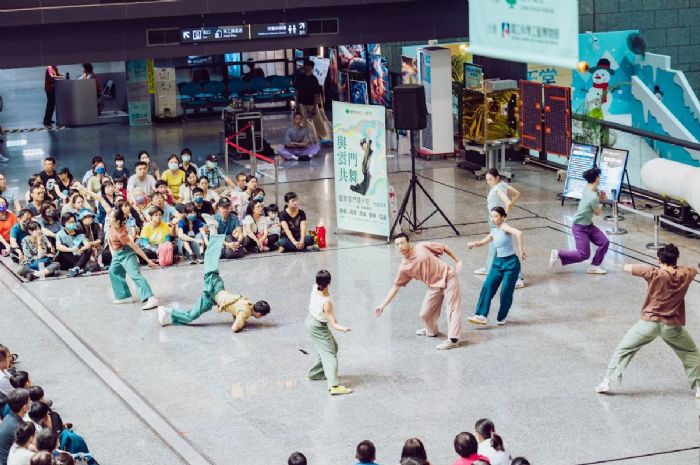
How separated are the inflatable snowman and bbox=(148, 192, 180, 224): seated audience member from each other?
8598mm

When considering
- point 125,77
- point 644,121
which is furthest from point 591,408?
point 125,77

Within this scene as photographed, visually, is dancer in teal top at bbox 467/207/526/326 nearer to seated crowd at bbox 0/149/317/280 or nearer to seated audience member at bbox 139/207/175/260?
seated crowd at bbox 0/149/317/280

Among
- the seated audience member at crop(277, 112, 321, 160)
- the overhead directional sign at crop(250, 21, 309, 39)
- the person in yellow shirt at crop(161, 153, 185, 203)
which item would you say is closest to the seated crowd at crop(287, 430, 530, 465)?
the person in yellow shirt at crop(161, 153, 185, 203)

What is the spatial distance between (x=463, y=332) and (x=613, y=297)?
2.35 metres

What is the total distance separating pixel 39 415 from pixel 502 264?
21.2 ft

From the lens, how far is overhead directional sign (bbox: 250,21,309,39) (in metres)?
23.5

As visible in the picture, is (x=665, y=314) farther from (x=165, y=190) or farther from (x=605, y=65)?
(x=605, y=65)

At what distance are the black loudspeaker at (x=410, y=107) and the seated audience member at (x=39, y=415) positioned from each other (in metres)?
10.6

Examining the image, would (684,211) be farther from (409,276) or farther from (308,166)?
(308,166)

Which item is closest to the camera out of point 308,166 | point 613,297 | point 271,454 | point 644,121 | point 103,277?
point 271,454

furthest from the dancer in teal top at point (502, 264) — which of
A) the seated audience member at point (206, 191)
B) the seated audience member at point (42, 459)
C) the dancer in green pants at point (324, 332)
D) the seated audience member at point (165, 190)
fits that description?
the seated audience member at point (42, 459)

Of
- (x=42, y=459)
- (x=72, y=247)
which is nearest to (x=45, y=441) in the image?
(x=42, y=459)

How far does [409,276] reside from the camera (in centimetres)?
1407

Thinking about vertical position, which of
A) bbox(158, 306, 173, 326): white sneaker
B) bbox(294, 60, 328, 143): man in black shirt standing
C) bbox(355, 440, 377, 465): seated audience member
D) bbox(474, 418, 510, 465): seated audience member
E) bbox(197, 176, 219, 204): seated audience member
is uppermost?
bbox(294, 60, 328, 143): man in black shirt standing
